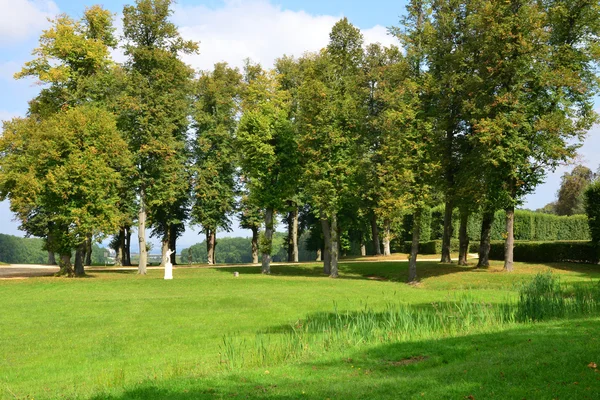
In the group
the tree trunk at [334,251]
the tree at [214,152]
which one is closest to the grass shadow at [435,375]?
the tree trunk at [334,251]

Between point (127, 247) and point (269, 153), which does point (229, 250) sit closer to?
point (127, 247)

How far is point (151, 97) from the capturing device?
4541 cm

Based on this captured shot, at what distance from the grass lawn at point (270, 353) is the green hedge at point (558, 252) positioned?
62.3 feet

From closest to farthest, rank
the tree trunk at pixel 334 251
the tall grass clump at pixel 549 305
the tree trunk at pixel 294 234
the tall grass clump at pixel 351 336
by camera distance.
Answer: the tall grass clump at pixel 351 336 → the tall grass clump at pixel 549 305 → the tree trunk at pixel 334 251 → the tree trunk at pixel 294 234

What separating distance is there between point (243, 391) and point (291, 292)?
18897mm

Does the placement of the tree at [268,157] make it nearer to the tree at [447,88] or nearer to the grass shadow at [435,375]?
the tree at [447,88]

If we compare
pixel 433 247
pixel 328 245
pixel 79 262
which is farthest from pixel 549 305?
pixel 433 247

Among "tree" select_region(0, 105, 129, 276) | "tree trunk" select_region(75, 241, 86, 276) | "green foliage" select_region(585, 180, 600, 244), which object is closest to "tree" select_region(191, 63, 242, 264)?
"tree" select_region(0, 105, 129, 276)

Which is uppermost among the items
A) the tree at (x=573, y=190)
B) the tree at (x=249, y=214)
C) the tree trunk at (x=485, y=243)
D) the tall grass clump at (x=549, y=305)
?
the tree at (x=573, y=190)

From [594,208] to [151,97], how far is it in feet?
115

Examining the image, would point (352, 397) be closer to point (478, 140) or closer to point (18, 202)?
point (478, 140)

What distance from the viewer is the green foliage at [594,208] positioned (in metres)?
36.8

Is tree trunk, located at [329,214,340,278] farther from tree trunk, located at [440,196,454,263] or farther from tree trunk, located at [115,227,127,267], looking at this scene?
tree trunk, located at [115,227,127,267]

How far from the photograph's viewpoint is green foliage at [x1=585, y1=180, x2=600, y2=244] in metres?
36.8
